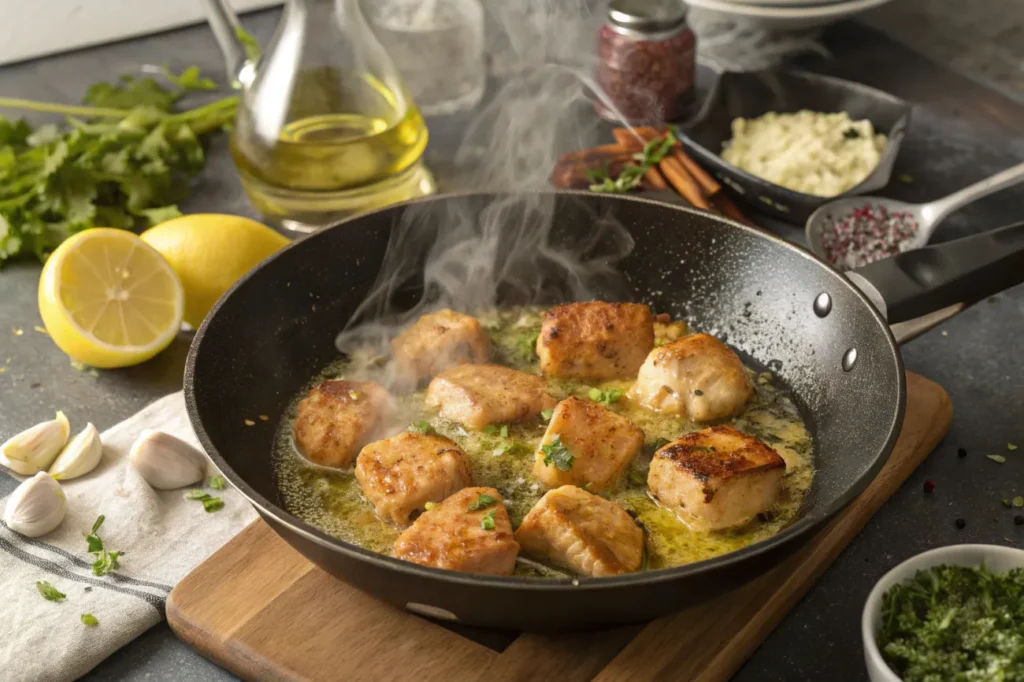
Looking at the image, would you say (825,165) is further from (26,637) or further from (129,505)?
(26,637)

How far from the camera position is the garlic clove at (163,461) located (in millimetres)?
2068

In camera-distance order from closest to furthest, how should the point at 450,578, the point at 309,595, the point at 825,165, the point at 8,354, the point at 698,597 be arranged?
the point at 450,578, the point at 698,597, the point at 309,595, the point at 8,354, the point at 825,165

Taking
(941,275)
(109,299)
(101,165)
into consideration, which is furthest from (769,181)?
(101,165)

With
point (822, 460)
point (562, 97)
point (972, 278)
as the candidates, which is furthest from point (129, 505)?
point (562, 97)

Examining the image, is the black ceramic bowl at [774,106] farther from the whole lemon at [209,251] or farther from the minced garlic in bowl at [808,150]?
the whole lemon at [209,251]

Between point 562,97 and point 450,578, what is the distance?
7.42ft

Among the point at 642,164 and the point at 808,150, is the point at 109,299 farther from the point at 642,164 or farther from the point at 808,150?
Result: the point at 808,150

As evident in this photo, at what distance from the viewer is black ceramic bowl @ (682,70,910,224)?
2959 millimetres

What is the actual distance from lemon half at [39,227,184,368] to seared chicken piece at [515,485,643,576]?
1.10 meters

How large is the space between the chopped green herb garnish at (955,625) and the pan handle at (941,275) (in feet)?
1.89

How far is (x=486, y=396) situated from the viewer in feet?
6.82

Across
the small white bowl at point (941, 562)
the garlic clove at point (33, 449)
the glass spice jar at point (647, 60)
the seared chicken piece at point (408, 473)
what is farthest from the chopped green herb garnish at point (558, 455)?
the glass spice jar at point (647, 60)

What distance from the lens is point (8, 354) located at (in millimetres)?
2600

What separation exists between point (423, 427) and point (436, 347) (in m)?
0.21
